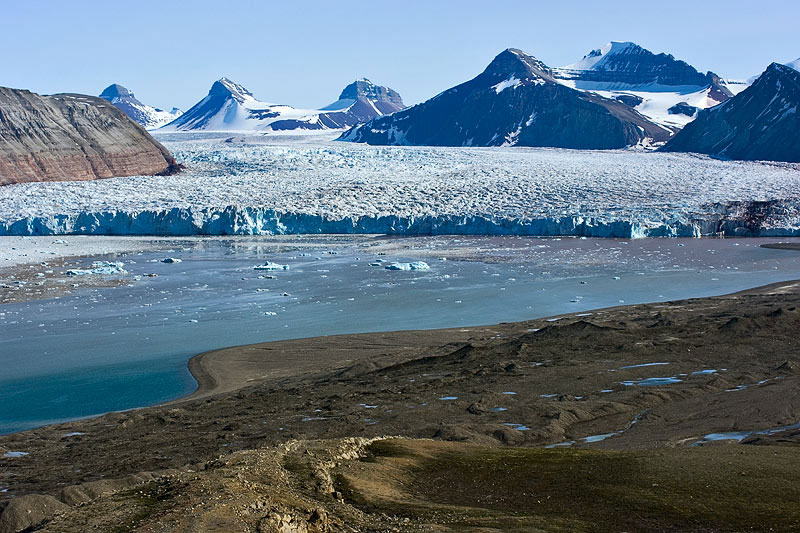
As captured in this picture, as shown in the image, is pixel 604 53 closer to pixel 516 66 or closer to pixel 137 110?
pixel 516 66

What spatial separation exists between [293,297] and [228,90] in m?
90.0

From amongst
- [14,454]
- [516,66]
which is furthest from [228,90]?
[14,454]

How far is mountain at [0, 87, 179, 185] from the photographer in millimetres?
39812

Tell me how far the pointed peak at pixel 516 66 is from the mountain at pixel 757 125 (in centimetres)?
2253

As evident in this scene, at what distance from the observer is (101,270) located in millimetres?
23969

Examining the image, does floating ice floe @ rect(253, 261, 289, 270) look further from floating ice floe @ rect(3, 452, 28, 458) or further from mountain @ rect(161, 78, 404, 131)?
mountain @ rect(161, 78, 404, 131)

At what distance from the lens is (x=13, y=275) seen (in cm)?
2331

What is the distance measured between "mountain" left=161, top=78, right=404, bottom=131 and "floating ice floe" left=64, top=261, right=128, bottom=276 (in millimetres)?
67621

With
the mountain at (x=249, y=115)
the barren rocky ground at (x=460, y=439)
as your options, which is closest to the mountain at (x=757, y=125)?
the barren rocky ground at (x=460, y=439)

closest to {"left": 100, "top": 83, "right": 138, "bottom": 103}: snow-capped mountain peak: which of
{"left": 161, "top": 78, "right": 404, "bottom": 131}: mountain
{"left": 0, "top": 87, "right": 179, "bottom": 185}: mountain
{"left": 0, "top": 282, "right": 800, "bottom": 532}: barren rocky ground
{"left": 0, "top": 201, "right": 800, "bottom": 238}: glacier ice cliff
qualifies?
{"left": 161, "top": 78, "right": 404, "bottom": 131}: mountain

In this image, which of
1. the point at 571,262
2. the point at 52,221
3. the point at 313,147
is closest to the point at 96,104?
the point at 313,147

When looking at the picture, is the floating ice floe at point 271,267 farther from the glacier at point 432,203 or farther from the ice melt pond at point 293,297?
the glacier at point 432,203

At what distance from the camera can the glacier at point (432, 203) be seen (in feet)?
102

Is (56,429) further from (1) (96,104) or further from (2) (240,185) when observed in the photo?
(1) (96,104)
